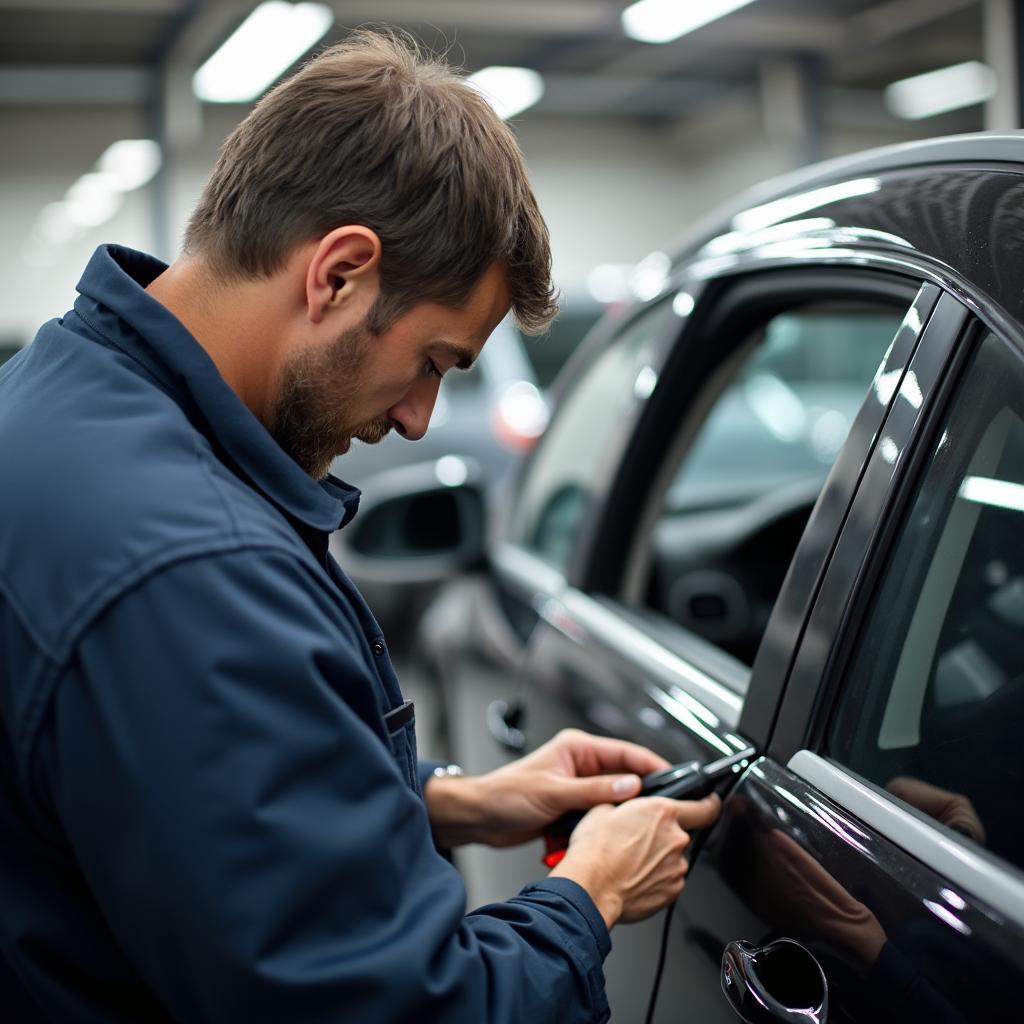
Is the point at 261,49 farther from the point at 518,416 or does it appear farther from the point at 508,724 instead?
the point at 508,724

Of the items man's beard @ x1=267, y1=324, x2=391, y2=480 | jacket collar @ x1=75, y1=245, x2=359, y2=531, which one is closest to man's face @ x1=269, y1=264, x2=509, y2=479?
man's beard @ x1=267, y1=324, x2=391, y2=480

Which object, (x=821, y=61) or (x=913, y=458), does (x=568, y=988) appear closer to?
(x=913, y=458)

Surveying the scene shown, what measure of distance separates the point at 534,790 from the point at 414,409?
55cm

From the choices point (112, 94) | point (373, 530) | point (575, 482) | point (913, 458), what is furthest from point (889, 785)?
point (112, 94)

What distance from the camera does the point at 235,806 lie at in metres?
0.81

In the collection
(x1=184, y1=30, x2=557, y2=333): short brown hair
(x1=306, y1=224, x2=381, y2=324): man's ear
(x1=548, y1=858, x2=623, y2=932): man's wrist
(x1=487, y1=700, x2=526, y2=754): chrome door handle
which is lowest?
(x1=487, y1=700, x2=526, y2=754): chrome door handle

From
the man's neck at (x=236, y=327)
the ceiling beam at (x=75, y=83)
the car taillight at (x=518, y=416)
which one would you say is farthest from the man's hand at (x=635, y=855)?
the ceiling beam at (x=75, y=83)

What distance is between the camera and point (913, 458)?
1143mm

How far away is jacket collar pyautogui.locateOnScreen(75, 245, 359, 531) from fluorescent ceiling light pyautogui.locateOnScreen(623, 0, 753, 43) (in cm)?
814

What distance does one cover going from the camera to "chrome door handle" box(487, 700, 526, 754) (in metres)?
1.95

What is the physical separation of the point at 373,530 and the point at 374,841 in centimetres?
196

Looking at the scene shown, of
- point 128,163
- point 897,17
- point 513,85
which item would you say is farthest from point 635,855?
point 128,163

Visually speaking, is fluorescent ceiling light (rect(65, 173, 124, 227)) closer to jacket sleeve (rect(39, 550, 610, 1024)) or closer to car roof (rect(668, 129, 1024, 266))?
car roof (rect(668, 129, 1024, 266))

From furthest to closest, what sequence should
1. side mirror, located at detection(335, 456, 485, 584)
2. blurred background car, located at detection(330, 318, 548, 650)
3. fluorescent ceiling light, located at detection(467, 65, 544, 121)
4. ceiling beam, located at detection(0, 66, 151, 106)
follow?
fluorescent ceiling light, located at detection(467, 65, 544, 121), ceiling beam, located at detection(0, 66, 151, 106), blurred background car, located at detection(330, 318, 548, 650), side mirror, located at detection(335, 456, 485, 584)
